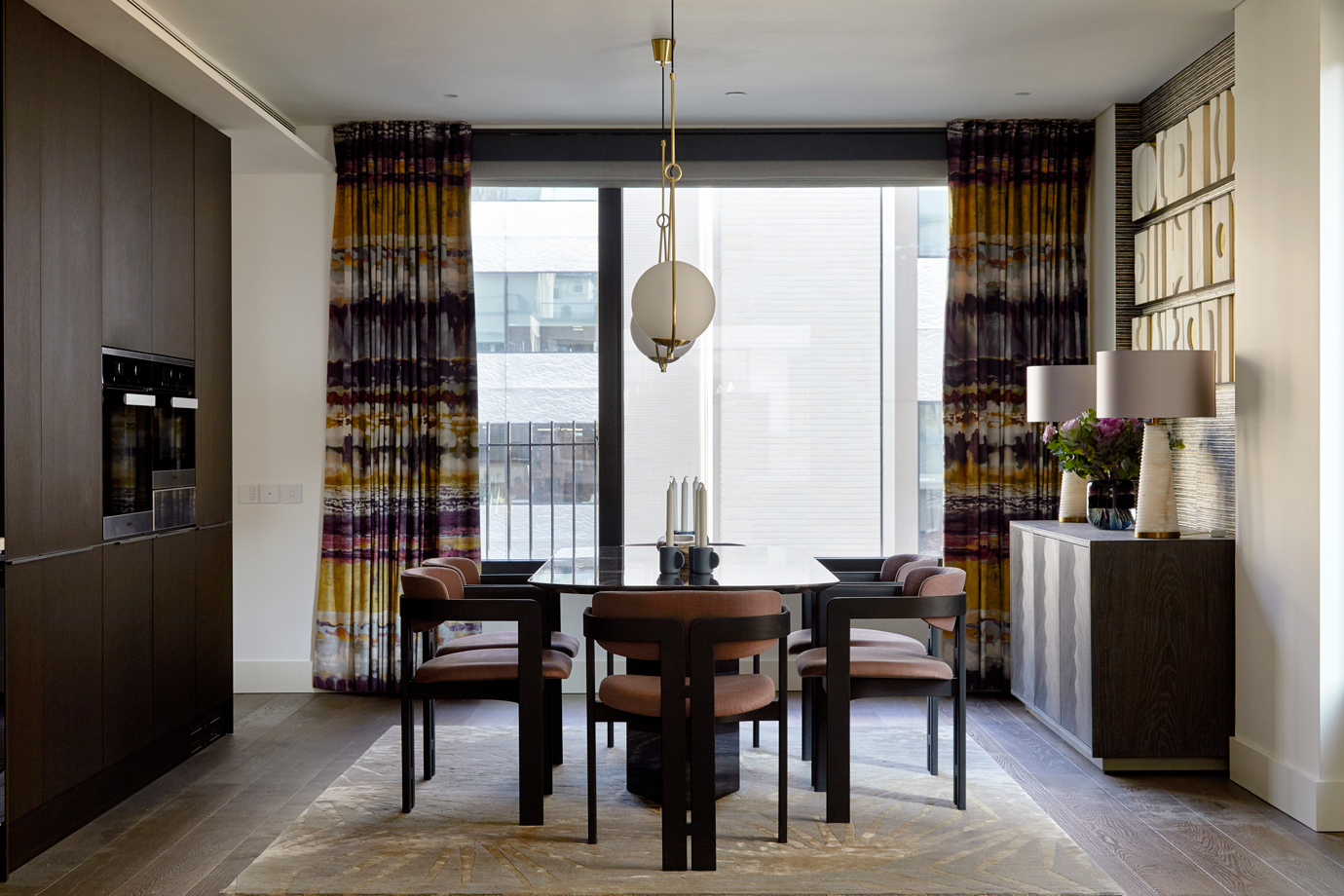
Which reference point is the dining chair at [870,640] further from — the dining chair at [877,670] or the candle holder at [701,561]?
the candle holder at [701,561]

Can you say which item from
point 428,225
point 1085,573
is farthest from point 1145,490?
point 428,225

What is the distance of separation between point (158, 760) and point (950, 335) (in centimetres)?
399

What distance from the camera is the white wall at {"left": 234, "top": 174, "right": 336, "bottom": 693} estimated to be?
526 centimetres

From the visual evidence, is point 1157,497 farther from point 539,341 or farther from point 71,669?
point 71,669

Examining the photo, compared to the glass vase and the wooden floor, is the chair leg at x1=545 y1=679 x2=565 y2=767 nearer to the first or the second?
the wooden floor

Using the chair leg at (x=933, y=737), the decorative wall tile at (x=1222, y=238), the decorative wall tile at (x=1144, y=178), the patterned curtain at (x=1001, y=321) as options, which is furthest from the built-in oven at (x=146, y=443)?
the decorative wall tile at (x=1144, y=178)

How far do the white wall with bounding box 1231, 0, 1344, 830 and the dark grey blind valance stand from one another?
1.73 meters

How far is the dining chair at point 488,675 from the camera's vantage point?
130 inches

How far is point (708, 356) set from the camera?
5441 mm

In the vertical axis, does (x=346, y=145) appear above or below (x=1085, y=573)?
above

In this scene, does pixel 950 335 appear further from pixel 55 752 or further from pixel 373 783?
pixel 55 752

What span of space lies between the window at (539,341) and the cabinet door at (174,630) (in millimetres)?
1661

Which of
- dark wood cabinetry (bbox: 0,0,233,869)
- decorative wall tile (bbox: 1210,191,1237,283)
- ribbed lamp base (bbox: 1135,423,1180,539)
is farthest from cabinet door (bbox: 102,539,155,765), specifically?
decorative wall tile (bbox: 1210,191,1237,283)

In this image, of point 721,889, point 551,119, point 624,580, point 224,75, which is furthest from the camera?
point 551,119
